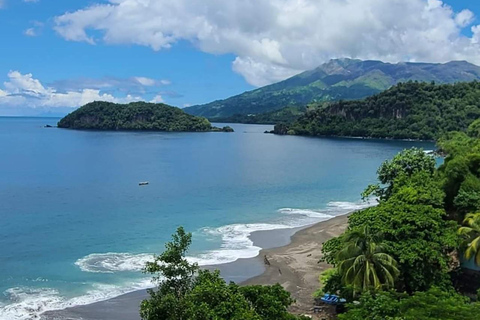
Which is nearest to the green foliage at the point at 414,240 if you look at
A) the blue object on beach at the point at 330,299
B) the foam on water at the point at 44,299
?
the blue object on beach at the point at 330,299

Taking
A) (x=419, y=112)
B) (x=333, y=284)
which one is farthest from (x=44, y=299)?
(x=419, y=112)

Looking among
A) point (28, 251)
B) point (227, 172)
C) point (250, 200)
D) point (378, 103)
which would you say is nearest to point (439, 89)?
point (378, 103)

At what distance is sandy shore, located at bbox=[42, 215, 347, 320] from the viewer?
82.1 ft

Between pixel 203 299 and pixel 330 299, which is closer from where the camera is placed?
pixel 203 299

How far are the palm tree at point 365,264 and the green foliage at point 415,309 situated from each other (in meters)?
Answer: 2.92

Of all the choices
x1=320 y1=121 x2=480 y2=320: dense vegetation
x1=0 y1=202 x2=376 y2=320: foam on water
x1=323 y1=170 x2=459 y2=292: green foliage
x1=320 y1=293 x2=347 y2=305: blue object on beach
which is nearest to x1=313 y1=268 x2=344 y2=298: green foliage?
x1=320 y1=121 x2=480 y2=320: dense vegetation

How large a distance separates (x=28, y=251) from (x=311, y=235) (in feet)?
77.4

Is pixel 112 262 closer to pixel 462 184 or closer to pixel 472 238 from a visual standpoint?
pixel 472 238

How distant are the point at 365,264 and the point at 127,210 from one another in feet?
115

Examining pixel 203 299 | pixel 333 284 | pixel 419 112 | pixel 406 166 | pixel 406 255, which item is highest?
pixel 419 112

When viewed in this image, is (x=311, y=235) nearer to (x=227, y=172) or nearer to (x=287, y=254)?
(x=287, y=254)

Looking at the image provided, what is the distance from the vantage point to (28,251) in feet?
118

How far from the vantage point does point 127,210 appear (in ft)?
168

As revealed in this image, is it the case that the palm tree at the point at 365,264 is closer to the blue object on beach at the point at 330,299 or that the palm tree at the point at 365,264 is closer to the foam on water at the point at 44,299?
the blue object on beach at the point at 330,299
